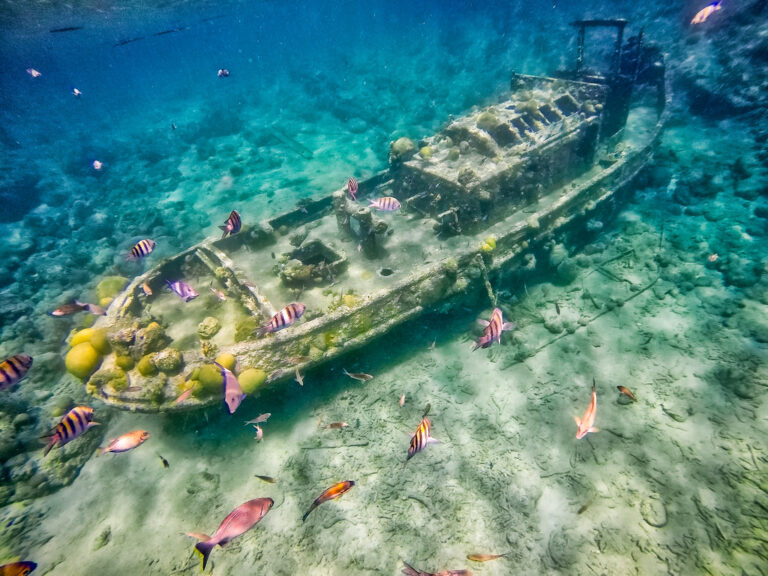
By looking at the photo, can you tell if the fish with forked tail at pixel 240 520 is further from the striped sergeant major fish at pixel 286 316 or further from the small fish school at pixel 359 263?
the striped sergeant major fish at pixel 286 316

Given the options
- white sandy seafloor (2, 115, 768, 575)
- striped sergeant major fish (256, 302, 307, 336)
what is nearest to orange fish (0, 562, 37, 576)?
white sandy seafloor (2, 115, 768, 575)

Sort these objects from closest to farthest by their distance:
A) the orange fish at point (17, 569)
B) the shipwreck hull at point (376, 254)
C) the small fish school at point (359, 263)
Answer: the orange fish at point (17, 569), the small fish school at point (359, 263), the shipwreck hull at point (376, 254)

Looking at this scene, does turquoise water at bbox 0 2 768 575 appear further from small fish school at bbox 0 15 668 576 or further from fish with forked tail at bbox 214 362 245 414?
fish with forked tail at bbox 214 362 245 414

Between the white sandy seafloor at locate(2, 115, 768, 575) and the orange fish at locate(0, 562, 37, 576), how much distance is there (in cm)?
167

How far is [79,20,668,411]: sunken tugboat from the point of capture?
6602 mm

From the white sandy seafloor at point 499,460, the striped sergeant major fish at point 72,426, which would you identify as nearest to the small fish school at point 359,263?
the striped sergeant major fish at point 72,426

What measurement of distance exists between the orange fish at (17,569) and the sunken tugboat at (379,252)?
2289 millimetres

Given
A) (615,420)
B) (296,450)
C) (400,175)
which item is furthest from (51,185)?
(615,420)

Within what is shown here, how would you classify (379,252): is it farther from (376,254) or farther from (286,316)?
(286,316)

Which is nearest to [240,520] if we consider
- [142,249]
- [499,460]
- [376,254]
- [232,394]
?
[232,394]

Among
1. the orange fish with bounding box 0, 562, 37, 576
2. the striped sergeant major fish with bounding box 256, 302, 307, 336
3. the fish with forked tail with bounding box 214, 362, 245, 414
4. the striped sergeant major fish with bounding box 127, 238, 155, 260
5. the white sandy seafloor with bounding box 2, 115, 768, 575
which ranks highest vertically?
the striped sergeant major fish with bounding box 127, 238, 155, 260

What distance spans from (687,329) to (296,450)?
9.34 metres

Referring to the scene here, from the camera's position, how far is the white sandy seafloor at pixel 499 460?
17.7 feet

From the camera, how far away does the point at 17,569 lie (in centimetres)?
438
